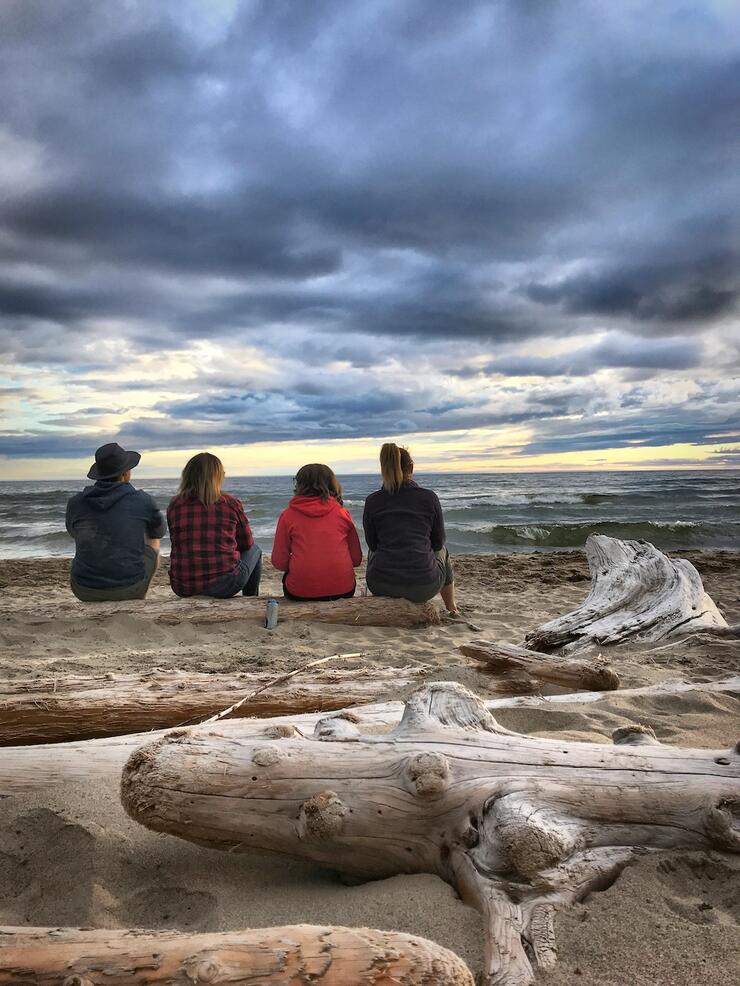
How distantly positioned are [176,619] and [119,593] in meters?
0.87

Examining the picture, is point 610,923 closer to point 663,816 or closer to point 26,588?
point 663,816

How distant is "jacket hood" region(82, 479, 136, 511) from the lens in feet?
21.5

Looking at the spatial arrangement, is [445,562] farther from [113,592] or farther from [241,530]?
[113,592]

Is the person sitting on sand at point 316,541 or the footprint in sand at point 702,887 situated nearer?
the footprint in sand at point 702,887

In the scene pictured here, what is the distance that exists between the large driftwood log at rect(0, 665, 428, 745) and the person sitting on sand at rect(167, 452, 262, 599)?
2472 mm

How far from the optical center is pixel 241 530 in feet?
22.5

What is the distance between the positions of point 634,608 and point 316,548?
3025 mm

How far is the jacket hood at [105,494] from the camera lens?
6.57 meters

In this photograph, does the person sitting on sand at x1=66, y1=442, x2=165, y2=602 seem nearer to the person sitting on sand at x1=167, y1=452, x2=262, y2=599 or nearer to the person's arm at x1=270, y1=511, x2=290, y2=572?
the person sitting on sand at x1=167, y1=452, x2=262, y2=599

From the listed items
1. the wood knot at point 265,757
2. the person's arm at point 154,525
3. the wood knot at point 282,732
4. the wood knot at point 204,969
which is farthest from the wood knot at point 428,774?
the person's arm at point 154,525

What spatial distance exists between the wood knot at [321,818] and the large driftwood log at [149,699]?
4.87 feet

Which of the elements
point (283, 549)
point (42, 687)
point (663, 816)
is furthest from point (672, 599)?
point (42, 687)

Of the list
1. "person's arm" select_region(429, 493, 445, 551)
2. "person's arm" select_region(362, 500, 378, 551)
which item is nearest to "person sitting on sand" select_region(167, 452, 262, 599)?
"person's arm" select_region(362, 500, 378, 551)

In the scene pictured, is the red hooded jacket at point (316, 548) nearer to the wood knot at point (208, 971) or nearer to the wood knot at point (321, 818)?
the wood knot at point (321, 818)
